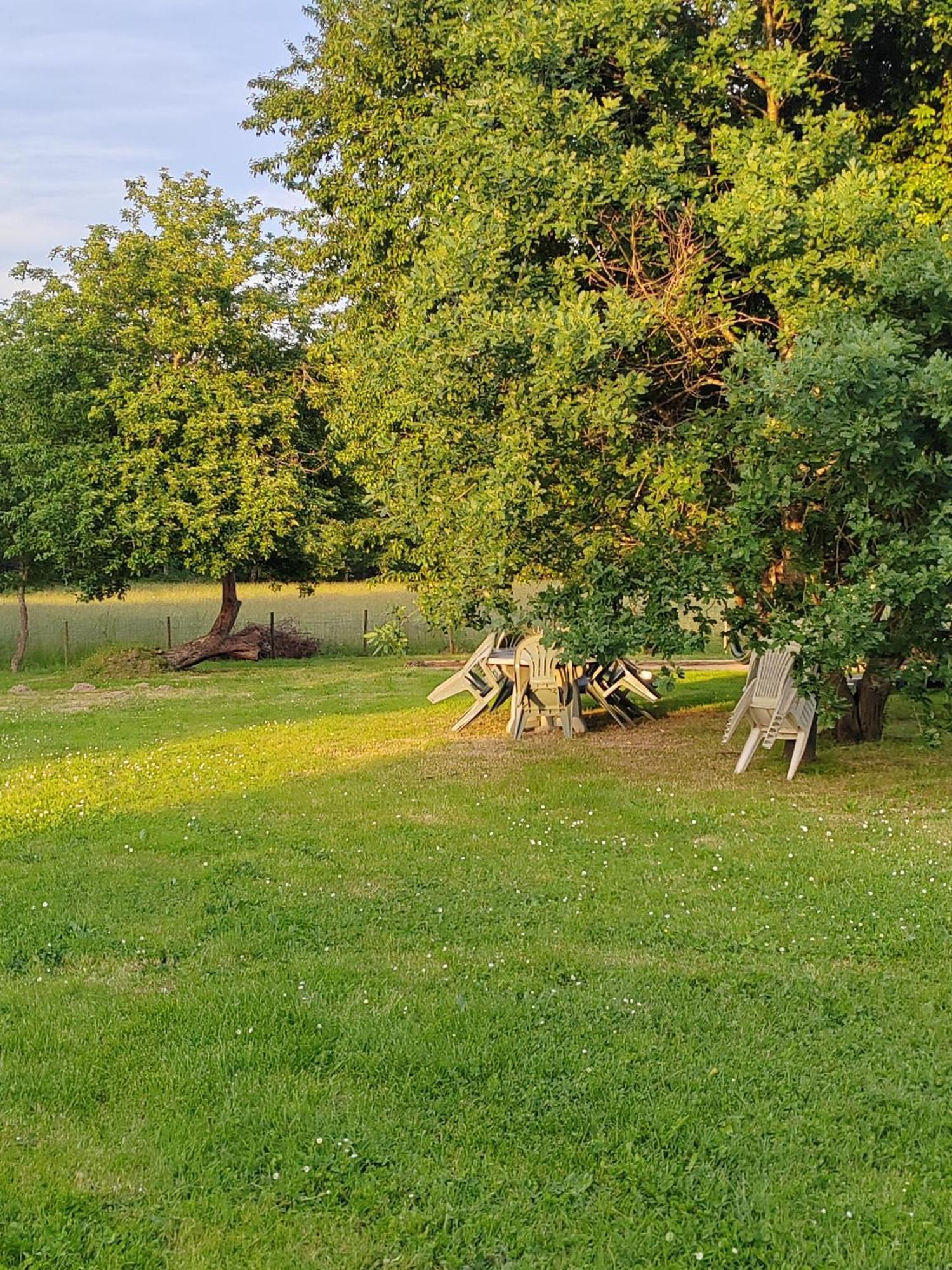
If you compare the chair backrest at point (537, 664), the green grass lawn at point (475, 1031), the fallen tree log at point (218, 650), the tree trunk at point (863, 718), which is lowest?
the green grass lawn at point (475, 1031)

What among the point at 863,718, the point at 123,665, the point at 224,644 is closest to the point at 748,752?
the point at 863,718

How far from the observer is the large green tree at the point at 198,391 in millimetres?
18750

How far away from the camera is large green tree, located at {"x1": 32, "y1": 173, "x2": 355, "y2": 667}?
1875 cm

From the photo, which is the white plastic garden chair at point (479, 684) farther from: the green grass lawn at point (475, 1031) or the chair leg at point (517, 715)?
the green grass lawn at point (475, 1031)

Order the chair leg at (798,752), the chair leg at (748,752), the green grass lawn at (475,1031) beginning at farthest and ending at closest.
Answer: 1. the chair leg at (748,752)
2. the chair leg at (798,752)
3. the green grass lawn at (475,1031)

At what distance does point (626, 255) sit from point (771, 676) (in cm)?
399

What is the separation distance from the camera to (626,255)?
8.59m

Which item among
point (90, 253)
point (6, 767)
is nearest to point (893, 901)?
point (6, 767)

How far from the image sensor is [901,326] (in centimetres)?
694

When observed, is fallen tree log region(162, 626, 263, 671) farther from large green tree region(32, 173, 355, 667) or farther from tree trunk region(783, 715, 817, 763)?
tree trunk region(783, 715, 817, 763)

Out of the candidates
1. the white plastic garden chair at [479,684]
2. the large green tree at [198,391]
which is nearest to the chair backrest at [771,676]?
the white plastic garden chair at [479,684]

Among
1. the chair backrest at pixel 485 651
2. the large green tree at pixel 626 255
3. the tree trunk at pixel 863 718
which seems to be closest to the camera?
the large green tree at pixel 626 255

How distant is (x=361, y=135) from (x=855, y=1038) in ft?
34.0

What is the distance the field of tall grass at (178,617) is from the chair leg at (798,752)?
1140 cm
